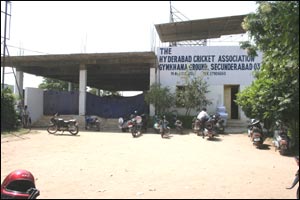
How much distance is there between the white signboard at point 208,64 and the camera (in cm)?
2145

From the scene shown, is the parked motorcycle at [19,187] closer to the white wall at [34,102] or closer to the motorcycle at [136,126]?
the motorcycle at [136,126]

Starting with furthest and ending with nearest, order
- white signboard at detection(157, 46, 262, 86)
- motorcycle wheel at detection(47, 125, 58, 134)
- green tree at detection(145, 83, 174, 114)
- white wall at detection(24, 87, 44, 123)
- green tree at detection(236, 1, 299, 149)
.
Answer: white wall at detection(24, 87, 44, 123), white signboard at detection(157, 46, 262, 86), green tree at detection(145, 83, 174, 114), motorcycle wheel at detection(47, 125, 58, 134), green tree at detection(236, 1, 299, 149)

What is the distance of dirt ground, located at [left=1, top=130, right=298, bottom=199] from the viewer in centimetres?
659

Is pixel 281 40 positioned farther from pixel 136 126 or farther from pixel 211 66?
pixel 211 66

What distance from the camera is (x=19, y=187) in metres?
3.92

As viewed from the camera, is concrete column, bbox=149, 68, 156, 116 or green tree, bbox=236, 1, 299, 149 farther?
concrete column, bbox=149, 68, 156, 116

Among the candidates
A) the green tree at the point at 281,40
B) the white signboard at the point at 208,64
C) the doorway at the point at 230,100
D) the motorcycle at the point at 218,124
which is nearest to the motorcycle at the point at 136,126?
the motorcycle at the point at 218,124

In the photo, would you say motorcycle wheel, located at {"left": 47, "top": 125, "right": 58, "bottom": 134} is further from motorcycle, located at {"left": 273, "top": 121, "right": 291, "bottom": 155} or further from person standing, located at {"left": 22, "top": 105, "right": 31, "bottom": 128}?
motorcycle, located at {"left": 273, "top": 121, "right": 291, "bottom": 155}

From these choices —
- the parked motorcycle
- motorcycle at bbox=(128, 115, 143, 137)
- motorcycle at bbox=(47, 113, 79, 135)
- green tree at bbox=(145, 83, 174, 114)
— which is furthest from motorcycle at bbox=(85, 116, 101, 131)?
the parked motorcycle

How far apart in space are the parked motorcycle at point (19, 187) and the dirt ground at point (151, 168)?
2.35 metres

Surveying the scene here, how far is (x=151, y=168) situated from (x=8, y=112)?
10.8 m

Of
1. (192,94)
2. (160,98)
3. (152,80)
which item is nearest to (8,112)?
(160,98)

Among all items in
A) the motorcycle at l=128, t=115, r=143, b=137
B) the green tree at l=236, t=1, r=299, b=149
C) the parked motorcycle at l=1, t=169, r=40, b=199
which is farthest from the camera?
the motorcycle at l=128, t=115, r=143, b=137

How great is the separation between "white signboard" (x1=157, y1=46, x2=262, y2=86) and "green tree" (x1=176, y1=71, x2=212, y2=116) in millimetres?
920
